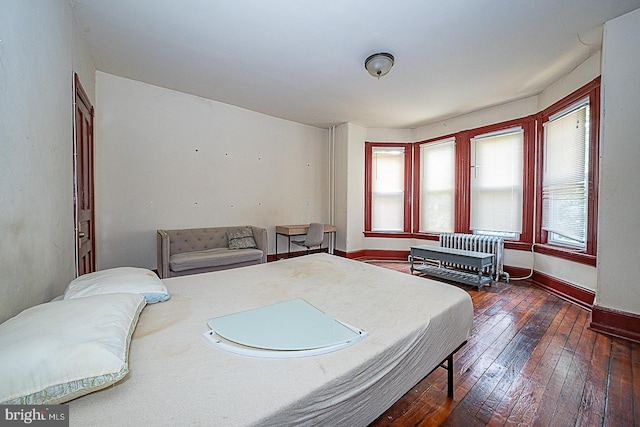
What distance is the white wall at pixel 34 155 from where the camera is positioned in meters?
1.15

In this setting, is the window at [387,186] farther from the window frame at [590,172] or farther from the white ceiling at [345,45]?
the window frame at [590,172]

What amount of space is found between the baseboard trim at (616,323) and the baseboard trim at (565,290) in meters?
0.47

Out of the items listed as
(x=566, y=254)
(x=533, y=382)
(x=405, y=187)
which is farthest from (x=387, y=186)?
(x=533, y=382)

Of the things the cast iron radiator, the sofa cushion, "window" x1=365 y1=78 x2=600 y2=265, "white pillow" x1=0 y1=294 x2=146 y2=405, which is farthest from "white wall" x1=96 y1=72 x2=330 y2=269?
"white pillow" x1=0 y1=294 x2=146 y2=405

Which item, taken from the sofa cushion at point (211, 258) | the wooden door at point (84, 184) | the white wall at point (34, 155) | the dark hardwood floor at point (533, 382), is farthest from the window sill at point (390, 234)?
the white wall at point (34, 155)

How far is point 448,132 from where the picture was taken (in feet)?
16.2

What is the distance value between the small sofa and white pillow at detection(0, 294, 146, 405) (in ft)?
8.25

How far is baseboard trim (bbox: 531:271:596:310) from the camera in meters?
2.93

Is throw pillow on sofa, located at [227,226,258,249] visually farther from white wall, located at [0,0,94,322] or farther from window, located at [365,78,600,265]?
window, located at [365,78,600,265]

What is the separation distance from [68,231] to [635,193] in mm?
4684

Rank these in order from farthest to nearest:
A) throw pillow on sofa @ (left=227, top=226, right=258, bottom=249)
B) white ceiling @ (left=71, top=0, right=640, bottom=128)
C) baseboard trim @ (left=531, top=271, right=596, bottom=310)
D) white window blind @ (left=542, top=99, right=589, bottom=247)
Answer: throw pillow on sofa @ (left=227, top=226, right=258, bottom=249) → white window blind @ (left=542, top=99, right=589, bottom=247) → baseboard trim @ (left=531, top=271, right=596, bottom=310) → white ceiling @ (left=71, top=0, right=640, bottom=128)

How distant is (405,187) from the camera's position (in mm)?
5555

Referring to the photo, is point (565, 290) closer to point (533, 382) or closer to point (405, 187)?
point (533, 382)

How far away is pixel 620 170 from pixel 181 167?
5.15 meters
